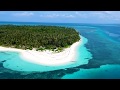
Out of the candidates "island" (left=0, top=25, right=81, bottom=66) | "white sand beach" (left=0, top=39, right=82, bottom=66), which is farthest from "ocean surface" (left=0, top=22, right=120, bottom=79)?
"island" (left=0, top=25, right=81, bottom=66)

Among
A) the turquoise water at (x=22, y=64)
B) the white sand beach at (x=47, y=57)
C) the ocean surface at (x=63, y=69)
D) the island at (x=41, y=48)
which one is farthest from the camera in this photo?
the island at (x=41, y=48)

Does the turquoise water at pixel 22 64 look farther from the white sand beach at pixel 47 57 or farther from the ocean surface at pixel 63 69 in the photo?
the white sand beach at pixel 47 57

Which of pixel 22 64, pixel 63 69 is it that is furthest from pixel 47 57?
pixel 63 69

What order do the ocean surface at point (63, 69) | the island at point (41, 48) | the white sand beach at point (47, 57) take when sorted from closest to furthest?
the ocean surface at point (63, 69) < the white sand beach at point (47, 57) < the island at point (41, 48)

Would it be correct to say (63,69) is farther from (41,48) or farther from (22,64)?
(41,48)

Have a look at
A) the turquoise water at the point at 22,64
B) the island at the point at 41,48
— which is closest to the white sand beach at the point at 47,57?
the island at the point at 41,48

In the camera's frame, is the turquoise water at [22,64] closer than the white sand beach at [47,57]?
Yes

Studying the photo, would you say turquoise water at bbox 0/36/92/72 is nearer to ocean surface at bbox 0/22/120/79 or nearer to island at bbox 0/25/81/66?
ocean surface at bbox 0/22/120/79

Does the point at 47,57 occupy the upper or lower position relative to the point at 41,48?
lower

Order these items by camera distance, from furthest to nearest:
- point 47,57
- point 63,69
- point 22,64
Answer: point 47,57 < point 22,64 < point 63,69
